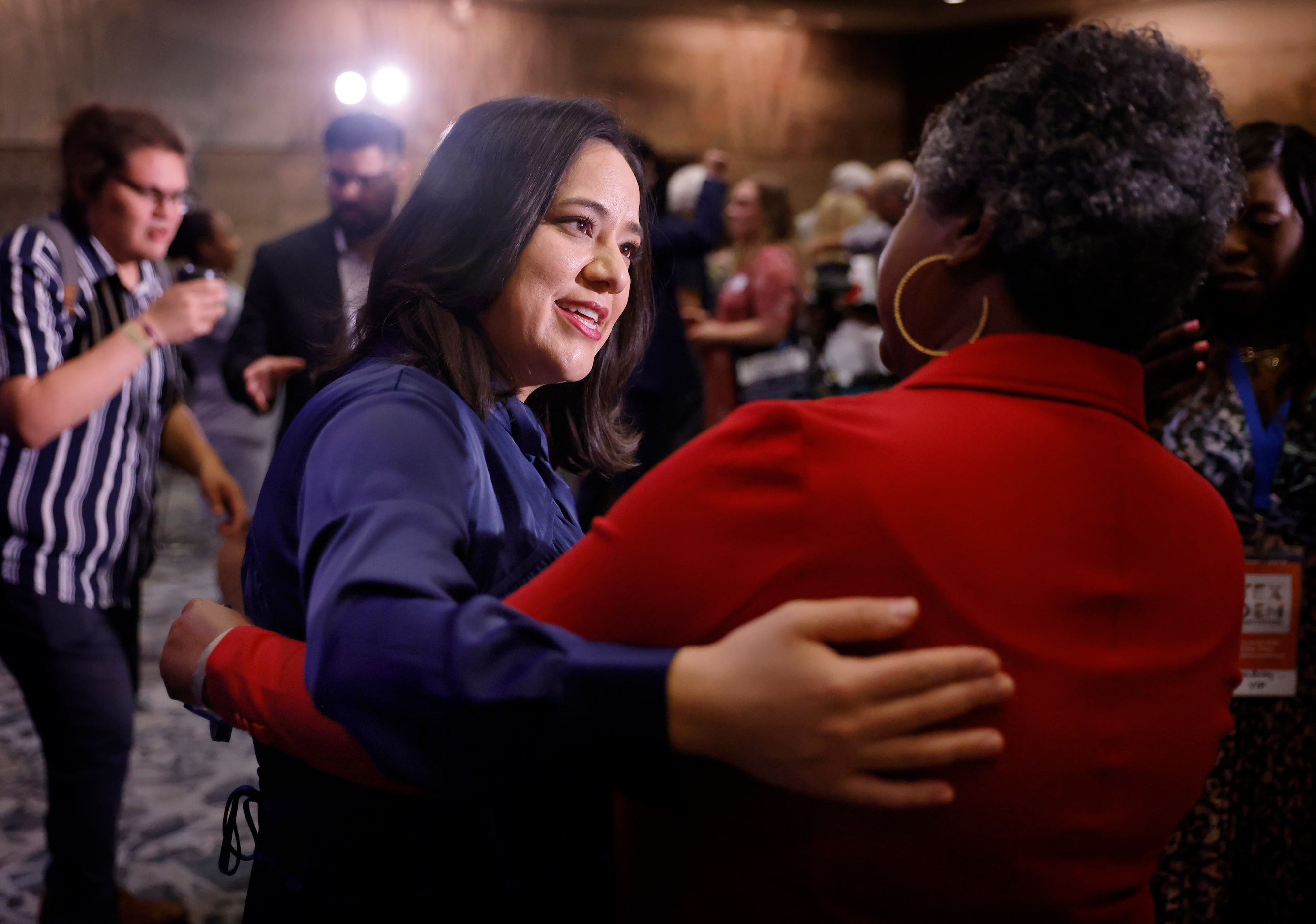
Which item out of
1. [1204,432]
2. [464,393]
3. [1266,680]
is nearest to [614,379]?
[464,393]

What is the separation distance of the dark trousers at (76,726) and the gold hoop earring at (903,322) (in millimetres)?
1866

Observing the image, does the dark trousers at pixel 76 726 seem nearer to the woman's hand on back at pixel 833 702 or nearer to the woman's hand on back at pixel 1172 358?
the woman's hand on back at pixel 833 702

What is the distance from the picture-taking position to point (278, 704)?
0.83 m

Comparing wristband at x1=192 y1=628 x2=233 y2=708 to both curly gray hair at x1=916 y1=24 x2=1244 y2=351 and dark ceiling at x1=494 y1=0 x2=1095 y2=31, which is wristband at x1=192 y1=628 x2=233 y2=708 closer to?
curly gray hair at x1=916 y1=24 x2=1244 y2=351

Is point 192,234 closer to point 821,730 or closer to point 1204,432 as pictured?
point 1204,432

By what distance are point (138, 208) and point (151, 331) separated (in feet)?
1.05

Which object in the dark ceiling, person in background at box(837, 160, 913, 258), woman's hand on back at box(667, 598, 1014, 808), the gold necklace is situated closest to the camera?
woman's hand on back at box(667, 598, 1014, 808)

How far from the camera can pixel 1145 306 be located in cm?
79

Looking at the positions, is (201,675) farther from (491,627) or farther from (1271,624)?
(1271,624)

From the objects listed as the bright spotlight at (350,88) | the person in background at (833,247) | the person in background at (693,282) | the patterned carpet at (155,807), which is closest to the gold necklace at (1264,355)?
the person in background at (693,282)

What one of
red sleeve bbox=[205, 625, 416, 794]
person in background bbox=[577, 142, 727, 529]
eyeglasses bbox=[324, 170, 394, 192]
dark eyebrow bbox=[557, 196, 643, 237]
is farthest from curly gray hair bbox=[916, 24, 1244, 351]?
person in background bbox=[577, 142, 727, 529]

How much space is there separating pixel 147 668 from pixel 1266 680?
3.89 metres

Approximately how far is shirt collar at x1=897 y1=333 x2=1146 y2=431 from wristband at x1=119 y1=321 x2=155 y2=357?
1770mm

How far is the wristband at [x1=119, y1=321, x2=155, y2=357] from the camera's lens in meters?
2.01
